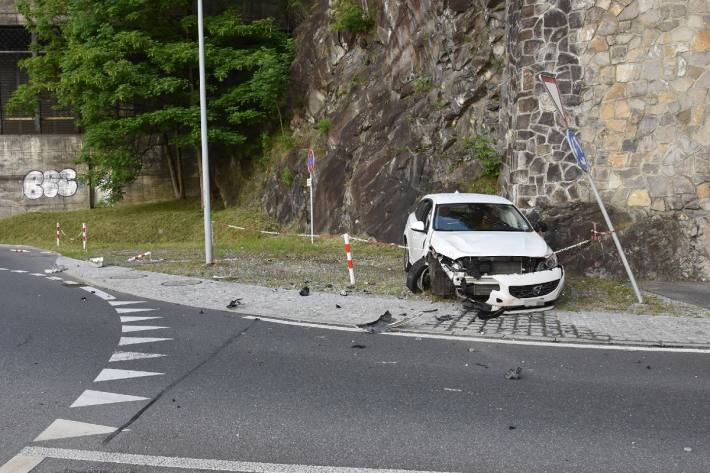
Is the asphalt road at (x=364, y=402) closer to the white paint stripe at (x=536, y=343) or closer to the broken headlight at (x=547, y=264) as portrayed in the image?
the white paint stripe at (x=536, y=343)

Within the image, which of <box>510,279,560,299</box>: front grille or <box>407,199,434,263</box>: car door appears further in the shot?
<box>407,199,434,263</box>: car door

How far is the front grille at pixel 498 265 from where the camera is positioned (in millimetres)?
10203

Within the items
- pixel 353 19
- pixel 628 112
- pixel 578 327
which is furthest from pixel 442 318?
pixel 353 19

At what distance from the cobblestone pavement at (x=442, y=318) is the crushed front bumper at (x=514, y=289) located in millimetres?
211

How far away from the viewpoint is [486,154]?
18.4 meters

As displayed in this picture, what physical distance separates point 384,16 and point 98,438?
Answer: 70.0 feet

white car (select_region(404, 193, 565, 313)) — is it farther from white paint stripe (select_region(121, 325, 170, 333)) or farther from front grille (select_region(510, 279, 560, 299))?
white paint stripe (select_region(121, 325, 170, 333))

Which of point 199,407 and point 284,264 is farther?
point 284,264

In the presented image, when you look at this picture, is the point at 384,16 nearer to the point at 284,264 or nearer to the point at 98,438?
the point at 284,264

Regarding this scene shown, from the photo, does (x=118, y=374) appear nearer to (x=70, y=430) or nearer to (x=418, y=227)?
(x=70, y=430)

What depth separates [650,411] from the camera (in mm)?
5633

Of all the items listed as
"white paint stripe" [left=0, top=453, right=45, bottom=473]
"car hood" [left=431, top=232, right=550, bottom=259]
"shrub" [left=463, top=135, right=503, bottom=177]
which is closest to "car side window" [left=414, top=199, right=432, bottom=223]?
"car hood" [left=431, top=232, right=550, bottom=259]

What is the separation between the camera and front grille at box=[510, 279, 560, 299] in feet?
32.6

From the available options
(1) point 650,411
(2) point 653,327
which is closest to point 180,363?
(1) point 650,411
